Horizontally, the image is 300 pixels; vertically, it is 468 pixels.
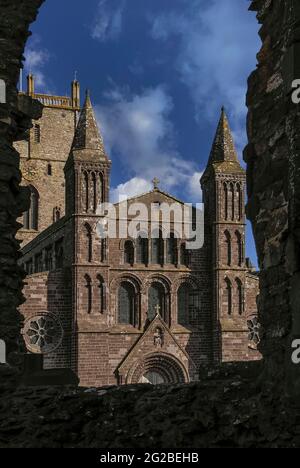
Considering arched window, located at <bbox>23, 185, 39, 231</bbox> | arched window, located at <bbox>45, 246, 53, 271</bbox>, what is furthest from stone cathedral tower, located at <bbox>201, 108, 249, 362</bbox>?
arched window, located at <bbox>23, 185, 39, 231</bbox>

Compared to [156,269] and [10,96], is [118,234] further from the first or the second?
[10,96]

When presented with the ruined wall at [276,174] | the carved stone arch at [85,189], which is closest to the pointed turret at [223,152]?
the carved stone arch at [85,189]

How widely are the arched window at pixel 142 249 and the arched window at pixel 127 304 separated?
1164 millimetres

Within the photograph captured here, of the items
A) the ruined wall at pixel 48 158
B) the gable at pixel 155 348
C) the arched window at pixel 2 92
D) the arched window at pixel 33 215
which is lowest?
the gable at pixel 155 348

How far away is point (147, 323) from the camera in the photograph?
28625 millimetres

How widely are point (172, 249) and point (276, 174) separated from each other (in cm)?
2470

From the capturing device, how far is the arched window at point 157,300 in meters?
29.0

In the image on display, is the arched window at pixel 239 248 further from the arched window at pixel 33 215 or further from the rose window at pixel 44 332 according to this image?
the arched window at pixel 33 215

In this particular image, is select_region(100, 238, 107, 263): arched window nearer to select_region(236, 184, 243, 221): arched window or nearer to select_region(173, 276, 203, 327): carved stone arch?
select_region(173, 276, 203, 327): carved stone arch

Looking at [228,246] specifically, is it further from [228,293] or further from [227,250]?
[228,293]

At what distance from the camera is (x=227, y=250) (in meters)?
29.8

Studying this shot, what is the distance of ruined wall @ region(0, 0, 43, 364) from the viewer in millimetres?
6204

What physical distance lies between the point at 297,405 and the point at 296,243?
1071 millimetres

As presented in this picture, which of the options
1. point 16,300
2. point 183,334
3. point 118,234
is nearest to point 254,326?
point 183,334
